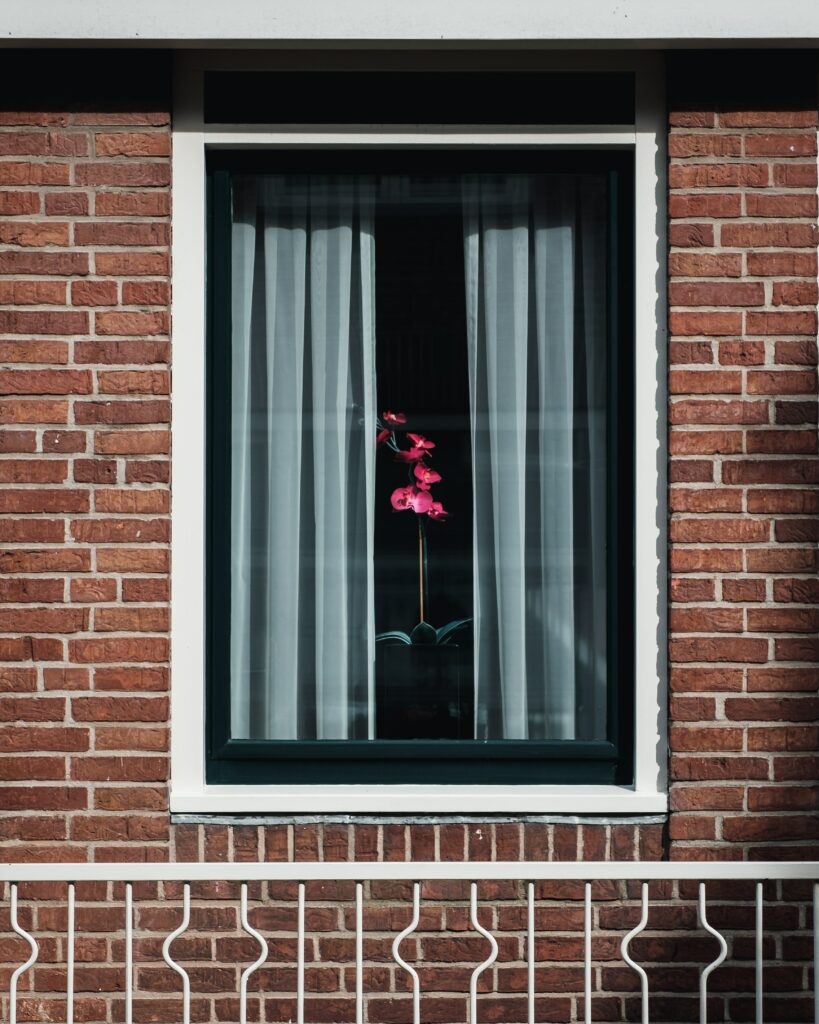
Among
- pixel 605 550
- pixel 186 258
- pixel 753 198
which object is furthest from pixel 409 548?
pixel 753 198

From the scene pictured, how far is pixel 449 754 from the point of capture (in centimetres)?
367

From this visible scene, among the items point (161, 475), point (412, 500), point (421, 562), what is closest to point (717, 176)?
point (412, 500)

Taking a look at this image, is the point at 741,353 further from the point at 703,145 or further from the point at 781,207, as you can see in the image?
the point at 703,145

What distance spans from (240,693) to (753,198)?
2237 millimetres

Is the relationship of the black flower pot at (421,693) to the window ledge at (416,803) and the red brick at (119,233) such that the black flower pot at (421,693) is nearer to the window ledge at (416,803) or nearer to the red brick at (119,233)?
the window ledge at (416,803)

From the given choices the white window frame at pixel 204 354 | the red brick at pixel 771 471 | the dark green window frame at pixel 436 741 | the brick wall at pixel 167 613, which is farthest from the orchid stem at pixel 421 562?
the red brick at pixel 771 471

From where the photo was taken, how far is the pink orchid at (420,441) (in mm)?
3766

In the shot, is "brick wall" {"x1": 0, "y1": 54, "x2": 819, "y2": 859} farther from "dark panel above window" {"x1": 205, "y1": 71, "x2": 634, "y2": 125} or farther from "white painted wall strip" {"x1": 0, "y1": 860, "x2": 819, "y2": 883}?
"white painted wall strip" {"x1": 0, "y1": 860, "x2": 819, "y2": 883}

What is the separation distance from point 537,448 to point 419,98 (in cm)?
117

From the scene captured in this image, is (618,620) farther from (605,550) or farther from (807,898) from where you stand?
(807,898)

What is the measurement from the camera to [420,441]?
377 centimetres

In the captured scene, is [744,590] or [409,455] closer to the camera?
[744,590]

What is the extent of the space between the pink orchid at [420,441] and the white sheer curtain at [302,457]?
0.43 ft
